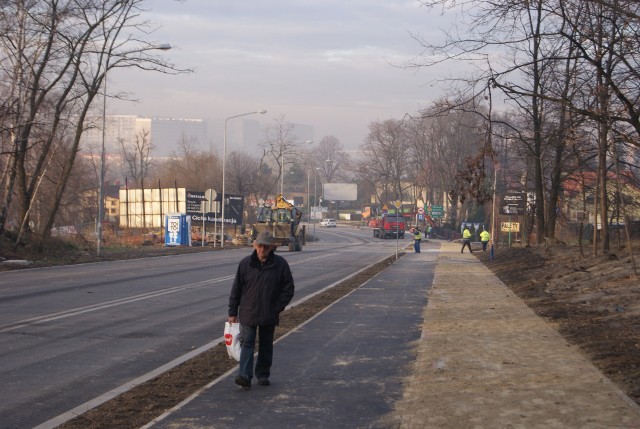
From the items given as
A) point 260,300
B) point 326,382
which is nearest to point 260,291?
point 260,300

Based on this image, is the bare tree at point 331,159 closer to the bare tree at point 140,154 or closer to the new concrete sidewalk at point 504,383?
the bare tree at point 140,154

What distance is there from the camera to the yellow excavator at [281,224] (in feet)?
161

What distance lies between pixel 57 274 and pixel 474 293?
13.0 meters

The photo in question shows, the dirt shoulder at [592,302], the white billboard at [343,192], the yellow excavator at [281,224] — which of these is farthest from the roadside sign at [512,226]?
the white billboard at [343,192]

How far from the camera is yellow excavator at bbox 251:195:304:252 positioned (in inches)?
1933

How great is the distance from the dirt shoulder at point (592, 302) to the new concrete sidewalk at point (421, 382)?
308 millimetres

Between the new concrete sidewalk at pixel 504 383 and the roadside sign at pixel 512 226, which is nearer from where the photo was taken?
the new concrete sidewalk at pixel 504 383

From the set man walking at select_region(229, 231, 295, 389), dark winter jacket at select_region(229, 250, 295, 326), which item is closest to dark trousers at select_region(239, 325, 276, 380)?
man walking at select_region(229, 231, 295, 389)

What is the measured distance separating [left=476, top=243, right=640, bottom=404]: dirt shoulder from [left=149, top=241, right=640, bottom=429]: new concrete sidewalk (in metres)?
0.31

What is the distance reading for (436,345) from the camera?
1146 centimetres

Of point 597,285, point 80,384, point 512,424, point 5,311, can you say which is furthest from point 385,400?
point 597,285

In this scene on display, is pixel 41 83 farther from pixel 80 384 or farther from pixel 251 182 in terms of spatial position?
pixel 251 182

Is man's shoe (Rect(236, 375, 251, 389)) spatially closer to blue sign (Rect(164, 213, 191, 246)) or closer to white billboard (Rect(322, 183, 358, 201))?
blue sign (Rect(164, 213, 191, 246))

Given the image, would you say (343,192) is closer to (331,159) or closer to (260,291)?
(331,159)
